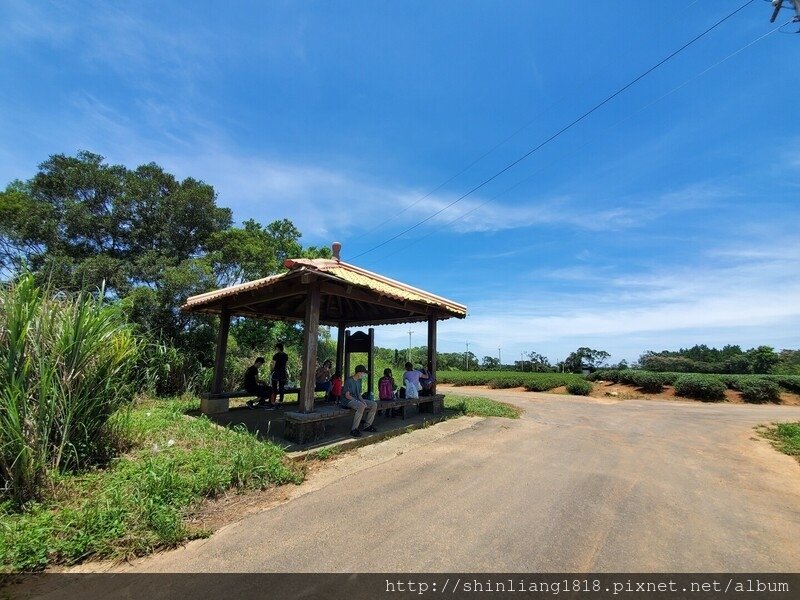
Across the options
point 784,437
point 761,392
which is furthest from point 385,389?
point 761,392

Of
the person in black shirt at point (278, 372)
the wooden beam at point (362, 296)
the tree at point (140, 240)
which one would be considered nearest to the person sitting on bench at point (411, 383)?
the wooden beam at point (362, 296)

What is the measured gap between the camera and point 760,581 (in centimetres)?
292

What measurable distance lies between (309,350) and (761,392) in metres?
22.3

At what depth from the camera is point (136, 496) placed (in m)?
3.69

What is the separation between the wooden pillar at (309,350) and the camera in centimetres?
637

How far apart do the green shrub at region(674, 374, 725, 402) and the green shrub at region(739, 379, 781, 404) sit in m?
1.08

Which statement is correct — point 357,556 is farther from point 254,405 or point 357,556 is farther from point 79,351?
point 254,405

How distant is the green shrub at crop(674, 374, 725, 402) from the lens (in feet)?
58.9

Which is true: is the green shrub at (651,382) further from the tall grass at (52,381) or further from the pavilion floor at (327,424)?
the tall grass at (52,381)

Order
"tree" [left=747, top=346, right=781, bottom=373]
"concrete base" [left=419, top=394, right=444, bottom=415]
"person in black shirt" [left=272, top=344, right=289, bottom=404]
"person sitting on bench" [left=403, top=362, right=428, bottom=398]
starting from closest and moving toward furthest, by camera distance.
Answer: "person sitting on bench" [left=403, top=362, right=428, bottom=398] → "concrete base" [left=419, top=394, right=444, bottom=415] → "person in black shirt" [left=272, top=344, right=289, bottom=404] → "tree" [left=747, top=346, right=781, bottom=373]

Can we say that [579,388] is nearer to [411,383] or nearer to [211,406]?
[411,383]

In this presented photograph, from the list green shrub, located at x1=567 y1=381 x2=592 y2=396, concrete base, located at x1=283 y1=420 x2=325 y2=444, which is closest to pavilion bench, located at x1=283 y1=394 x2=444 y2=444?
concrete base, located at x1=283 y1=420 x2=325 y2=444

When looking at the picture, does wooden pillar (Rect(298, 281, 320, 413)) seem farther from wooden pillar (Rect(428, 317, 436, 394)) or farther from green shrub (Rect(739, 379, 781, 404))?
green shrub (Rect(739, 379, 781, 404))

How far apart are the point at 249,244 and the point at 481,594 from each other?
13620 mm
